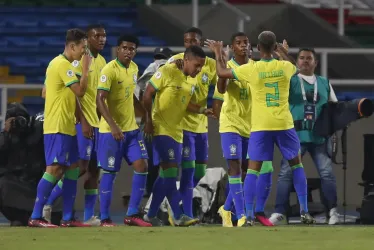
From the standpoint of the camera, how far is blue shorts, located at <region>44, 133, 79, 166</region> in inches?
547

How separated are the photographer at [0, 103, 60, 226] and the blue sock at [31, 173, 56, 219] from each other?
1.20 m

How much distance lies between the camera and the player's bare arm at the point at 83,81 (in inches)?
540

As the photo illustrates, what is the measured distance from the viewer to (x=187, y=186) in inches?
595

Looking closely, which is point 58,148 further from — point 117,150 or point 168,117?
point 168,117

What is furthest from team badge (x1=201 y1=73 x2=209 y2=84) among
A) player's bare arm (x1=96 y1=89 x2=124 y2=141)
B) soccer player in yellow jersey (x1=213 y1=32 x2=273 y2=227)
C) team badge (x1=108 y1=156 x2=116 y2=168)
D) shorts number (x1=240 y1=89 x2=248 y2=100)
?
team badge (x1=108 y1=156 x2=116 y2=168)

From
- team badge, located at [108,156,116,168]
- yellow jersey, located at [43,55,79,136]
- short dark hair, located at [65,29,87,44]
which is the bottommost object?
team badge, located at [108,156,116,168]

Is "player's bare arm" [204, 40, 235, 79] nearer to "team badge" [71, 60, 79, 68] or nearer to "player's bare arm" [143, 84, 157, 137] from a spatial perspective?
"player's bare arm" [143, 84, 157, 137]

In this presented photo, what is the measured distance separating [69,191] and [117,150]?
65 cm

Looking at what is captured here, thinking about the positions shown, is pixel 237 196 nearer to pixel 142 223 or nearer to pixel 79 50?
pixel 142 223

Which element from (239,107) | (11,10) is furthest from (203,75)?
(11,10)

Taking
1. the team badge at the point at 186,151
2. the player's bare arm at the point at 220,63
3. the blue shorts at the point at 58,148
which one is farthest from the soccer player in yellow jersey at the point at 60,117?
the team badge at the point at 186,151

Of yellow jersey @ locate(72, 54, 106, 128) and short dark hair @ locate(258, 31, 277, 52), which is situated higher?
short dark hair @ locate(258, 31, 277, 52)

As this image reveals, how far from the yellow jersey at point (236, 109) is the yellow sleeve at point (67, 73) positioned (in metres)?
1.86

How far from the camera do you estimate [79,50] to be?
554 inches
